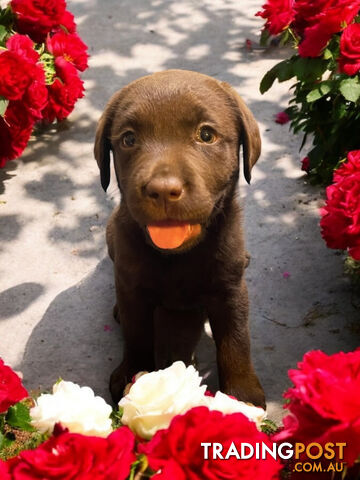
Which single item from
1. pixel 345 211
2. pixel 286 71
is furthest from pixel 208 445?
pixel 286 71

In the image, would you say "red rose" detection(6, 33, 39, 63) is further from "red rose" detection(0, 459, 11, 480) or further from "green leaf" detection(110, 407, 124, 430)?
"red rose" detection(0, 459, 11, 480)

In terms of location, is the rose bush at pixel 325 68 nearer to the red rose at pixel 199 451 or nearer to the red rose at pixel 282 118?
the red rose at pixel 282 118

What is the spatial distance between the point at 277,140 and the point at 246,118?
2646mm

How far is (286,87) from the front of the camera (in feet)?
20.7

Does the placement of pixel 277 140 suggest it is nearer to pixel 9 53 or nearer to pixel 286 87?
pixel 286 87

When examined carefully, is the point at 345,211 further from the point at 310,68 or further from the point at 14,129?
the point at 14,129

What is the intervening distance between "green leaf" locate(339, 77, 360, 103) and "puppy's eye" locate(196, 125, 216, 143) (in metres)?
0.99

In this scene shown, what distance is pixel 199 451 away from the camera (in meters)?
1.48

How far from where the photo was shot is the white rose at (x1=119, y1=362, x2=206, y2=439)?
5.56 feet

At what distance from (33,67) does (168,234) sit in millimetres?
2213

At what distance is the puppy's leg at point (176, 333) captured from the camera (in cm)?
351

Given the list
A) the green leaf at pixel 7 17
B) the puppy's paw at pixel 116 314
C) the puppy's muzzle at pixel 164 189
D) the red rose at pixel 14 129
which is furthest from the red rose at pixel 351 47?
the green leaf at pixel 7 17

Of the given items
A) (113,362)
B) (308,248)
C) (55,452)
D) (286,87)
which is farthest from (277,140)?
(55,452)

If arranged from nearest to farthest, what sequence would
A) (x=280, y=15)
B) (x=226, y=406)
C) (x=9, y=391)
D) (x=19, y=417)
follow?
1. (x=226, y=406)
2. (x=9, y=391)
3. (x=19, y=417)
4. (x=280, y=15)
